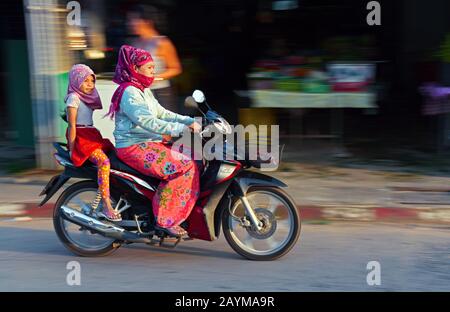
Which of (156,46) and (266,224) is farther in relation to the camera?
(156,46)

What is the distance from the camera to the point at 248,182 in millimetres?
4598

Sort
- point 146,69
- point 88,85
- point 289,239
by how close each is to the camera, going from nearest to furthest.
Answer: point 146,69
point 289,239
point 88,85

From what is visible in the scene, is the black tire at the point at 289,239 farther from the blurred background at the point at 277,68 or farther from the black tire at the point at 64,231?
the blurred background at the point at 277,68

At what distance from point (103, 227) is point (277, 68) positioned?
415 centimetres

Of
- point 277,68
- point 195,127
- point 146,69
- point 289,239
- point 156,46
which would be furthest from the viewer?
point 277,68

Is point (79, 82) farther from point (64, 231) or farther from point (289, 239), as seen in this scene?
point (289, 239)

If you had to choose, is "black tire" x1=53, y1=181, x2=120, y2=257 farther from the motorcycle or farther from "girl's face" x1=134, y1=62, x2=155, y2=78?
"girl's face" x1=134, y1=62, x2=155, y2=78

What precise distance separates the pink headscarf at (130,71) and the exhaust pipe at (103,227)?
878mm

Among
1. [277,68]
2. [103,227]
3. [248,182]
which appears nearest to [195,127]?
[248,182]

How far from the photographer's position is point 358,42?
861cm

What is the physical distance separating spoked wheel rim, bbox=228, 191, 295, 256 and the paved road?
0.14 m

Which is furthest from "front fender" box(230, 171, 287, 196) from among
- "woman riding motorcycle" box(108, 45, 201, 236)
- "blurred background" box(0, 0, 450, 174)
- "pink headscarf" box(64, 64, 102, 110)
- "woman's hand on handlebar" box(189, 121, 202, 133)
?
"blurred background" box(0, 0, 450, 174)

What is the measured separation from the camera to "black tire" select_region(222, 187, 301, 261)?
459cm

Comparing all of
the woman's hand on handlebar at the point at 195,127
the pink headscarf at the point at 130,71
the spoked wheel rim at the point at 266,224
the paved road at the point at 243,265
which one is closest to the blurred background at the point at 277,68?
the pink headscarf at the point at 130,71
